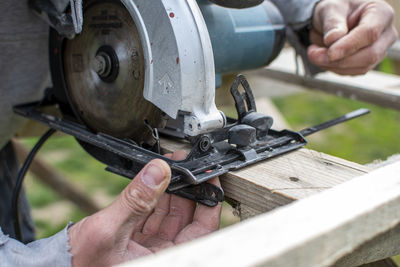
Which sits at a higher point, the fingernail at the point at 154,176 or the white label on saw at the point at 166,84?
the white label on saw at the point at 166,84

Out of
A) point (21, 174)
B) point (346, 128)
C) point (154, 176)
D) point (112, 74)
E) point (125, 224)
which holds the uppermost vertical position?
point (112, 74)

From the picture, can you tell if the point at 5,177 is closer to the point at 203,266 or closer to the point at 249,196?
the point at 249,196

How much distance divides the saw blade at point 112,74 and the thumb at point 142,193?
0.21 meters

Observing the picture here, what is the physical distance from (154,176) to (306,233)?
0.35 m

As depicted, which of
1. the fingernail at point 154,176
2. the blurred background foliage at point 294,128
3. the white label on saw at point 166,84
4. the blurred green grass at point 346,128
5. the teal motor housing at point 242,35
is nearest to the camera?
the fingernail at point 154,176

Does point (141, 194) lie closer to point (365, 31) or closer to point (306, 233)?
point (306, 233)

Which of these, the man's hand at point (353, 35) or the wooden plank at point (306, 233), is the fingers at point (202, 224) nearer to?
the wooden plank at point (306, 233)

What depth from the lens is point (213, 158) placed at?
0.94 metres

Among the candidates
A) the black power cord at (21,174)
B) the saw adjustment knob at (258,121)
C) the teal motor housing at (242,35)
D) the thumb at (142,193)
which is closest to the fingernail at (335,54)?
the teal motor housing at (242,35)

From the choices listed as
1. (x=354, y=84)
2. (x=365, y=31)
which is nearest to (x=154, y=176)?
(x=365, y=31)

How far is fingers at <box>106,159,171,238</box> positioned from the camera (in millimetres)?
786

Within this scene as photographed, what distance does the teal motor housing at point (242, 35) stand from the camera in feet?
3.98

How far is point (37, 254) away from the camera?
816 millimetres

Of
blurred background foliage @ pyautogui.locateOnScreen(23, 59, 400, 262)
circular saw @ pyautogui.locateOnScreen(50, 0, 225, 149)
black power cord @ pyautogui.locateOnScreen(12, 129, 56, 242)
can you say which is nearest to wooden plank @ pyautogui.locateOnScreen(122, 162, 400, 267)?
circular saw @ pyautogui.locateOnScreen(50, 0, 225, 149)
